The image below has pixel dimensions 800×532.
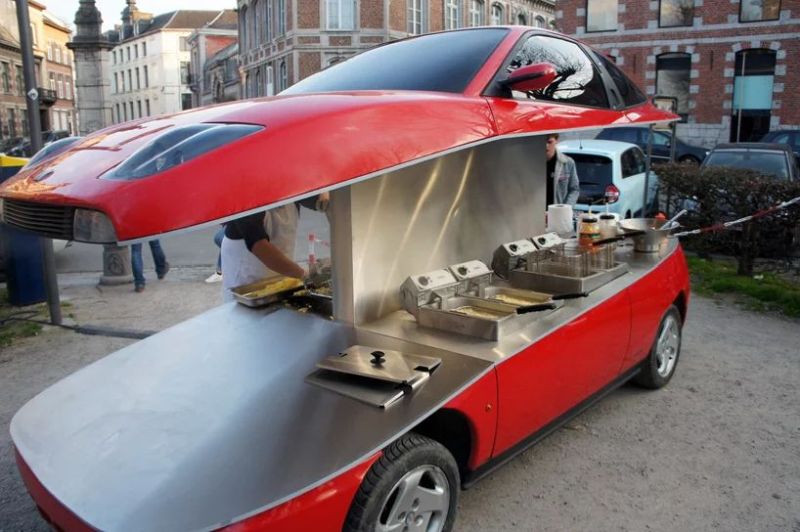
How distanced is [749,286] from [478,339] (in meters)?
5.49

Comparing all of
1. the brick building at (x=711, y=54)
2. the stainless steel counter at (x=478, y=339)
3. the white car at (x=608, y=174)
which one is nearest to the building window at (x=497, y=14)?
the brick building at (x=711, y=54)

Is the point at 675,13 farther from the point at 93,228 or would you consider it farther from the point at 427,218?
the point at 93,228

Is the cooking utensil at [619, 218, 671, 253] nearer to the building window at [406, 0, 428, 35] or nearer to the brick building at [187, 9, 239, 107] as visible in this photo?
the building window at [406, 0, 428, 35]

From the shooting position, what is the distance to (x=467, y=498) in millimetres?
3346

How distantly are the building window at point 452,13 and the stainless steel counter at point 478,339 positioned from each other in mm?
39711

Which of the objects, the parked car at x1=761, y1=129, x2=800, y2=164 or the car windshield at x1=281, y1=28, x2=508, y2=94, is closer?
the car windshield at x1=281, y1=28, x2=508, y2=94

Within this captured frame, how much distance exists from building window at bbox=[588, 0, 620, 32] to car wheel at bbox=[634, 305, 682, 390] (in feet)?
87.9

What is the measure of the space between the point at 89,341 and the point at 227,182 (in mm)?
4565

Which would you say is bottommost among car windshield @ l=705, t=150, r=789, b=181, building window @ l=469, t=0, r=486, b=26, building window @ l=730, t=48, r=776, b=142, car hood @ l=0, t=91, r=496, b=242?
car windshield @ l=705, t=150, r=789, b=181

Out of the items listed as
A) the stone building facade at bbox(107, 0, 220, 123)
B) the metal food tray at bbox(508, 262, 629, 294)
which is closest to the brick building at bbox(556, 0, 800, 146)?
the metal food tray at bbox(508, 262, 629, 294)

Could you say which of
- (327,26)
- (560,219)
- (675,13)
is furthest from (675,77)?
(560,219)

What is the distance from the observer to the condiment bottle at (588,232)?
443cm

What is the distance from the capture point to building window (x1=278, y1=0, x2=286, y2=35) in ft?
126

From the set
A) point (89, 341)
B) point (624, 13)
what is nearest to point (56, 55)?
→ point (624, 13)
